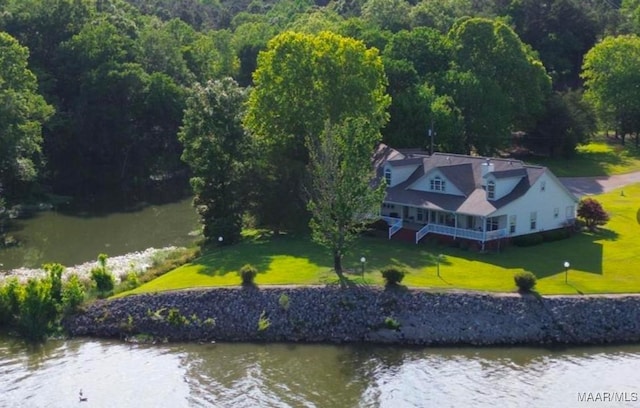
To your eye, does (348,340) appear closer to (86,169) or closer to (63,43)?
(86,169)

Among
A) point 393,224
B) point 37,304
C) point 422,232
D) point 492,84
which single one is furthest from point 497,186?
point 492,84

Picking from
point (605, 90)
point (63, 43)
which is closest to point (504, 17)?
point (605, 90)

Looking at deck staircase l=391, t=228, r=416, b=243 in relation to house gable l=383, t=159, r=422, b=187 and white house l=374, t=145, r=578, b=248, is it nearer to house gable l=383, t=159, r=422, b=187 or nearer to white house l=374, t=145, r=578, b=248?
white house l=374, t=145, r=578, b=248

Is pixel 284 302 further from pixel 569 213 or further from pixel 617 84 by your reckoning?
pixel 617 84

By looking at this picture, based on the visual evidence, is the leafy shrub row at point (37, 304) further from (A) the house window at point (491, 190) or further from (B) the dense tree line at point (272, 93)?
(A) the house window at point (491, 190)

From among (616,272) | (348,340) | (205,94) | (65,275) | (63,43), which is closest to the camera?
(348,340)

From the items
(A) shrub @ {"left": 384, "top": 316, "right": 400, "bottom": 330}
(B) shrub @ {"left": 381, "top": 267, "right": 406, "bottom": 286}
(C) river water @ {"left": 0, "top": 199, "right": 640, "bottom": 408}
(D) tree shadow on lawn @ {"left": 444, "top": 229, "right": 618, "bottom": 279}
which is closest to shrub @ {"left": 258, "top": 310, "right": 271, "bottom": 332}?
(C) river water @ {"left": 0, "top": 199, "right": 640, "bottom": 408}
